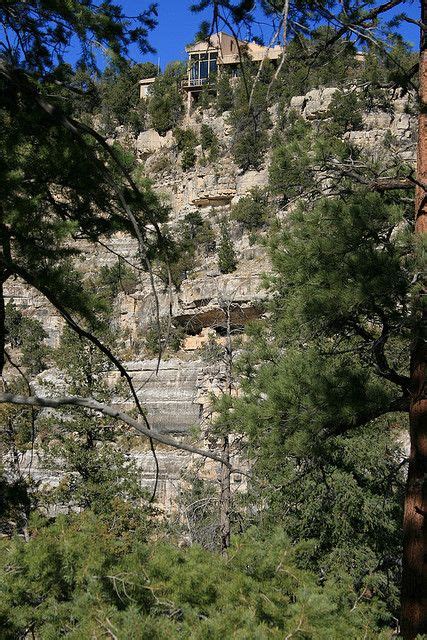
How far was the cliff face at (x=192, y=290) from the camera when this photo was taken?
45.4 feet

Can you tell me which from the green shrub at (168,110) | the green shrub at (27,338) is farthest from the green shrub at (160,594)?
the green shrub at (168,110)

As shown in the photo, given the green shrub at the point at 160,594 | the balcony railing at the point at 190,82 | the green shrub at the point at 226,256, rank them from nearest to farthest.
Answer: the green shrub at the point at 160,594 → the green shrub at the point at 226,256 → the balcony railing at the point at 190,82

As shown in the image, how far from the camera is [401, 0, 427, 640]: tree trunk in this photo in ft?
12.0

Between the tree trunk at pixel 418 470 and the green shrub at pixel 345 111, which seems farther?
the green shrub at pixel 345 111

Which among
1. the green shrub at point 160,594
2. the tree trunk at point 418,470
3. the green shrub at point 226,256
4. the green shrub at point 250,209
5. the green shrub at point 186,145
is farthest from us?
the green shrub at point 186,145

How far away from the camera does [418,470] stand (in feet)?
12.7

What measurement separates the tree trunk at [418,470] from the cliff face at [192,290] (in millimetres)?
710

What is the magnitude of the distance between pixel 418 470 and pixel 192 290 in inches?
783

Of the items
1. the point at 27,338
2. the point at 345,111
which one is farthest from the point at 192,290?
the point at 345,111

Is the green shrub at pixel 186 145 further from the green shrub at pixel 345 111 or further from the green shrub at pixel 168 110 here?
the green shrub at pixel 345 111

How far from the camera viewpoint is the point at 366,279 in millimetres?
4188

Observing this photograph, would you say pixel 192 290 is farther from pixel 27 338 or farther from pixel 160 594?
pixel 160 594

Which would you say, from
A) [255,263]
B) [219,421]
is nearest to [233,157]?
[255,263]

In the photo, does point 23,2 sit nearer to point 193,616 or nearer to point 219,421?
point 193,616
